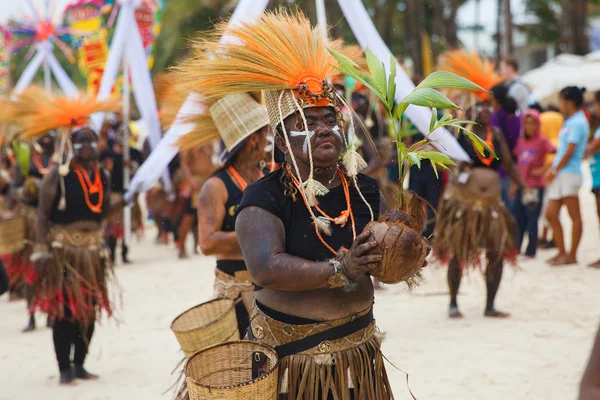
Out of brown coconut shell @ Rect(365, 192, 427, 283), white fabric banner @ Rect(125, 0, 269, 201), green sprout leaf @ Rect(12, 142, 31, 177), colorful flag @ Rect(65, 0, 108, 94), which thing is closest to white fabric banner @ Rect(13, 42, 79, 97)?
colorful flag @ Rect(65, 0, 108, 94)


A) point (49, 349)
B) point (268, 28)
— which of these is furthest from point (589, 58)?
point (268, 28)

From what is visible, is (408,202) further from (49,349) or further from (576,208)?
(576,208)

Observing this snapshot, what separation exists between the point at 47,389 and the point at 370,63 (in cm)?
404

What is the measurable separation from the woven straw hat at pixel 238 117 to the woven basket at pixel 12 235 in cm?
355

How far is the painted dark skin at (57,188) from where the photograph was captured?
5.22m

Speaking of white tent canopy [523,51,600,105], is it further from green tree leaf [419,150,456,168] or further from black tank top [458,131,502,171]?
green tree leaf [419,150,456,168]

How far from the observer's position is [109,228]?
967 cm

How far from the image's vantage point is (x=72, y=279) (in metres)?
5.32

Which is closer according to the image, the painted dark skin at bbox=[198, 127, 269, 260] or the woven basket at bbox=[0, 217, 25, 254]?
the painted dark skin at bbox=[198, 127, 269, 260]

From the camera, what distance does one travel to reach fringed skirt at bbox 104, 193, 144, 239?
9.42m

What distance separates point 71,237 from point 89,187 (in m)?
0.39

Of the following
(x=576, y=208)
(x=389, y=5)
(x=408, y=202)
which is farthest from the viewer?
(x=389, y=5)

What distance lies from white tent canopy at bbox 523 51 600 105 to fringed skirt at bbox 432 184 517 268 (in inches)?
502

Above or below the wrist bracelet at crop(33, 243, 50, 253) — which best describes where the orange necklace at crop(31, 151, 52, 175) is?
above
